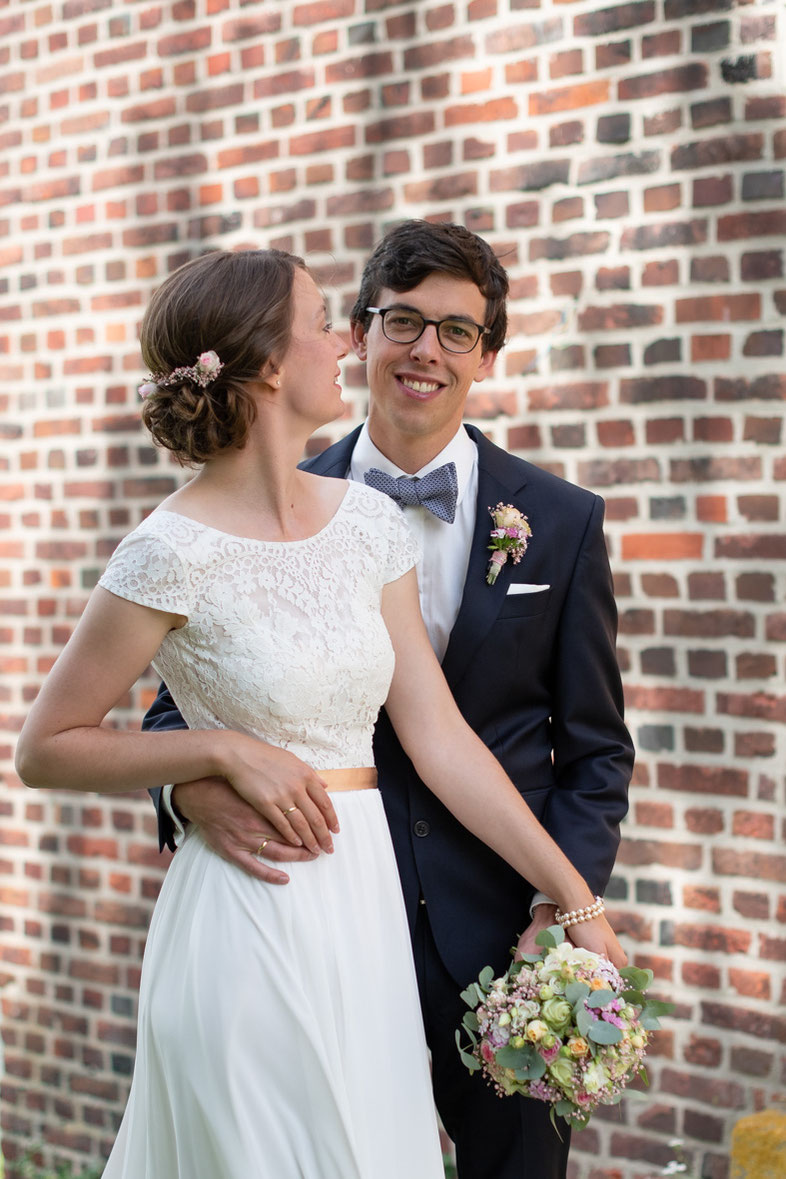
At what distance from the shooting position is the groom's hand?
2133mm

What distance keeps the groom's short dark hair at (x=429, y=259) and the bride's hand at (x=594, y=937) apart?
48.0 inches

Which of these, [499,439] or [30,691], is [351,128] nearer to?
[499,439]

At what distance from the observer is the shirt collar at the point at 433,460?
275 centimetres

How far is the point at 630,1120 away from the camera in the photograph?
3.46m

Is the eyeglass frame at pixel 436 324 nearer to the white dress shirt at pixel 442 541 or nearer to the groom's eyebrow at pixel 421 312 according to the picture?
the groom's eyebrow at pixel 421 312

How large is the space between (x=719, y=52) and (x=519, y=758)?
1.86 m

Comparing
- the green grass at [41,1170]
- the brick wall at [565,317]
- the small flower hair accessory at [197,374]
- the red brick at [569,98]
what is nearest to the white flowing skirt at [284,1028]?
the small flower hair accessory at [197,374]

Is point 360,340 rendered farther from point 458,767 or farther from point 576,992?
point 576,992

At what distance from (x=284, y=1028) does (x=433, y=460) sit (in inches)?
48.0

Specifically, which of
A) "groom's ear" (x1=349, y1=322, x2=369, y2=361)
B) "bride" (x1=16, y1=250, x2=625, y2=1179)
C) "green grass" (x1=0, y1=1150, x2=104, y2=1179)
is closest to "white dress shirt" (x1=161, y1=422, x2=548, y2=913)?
"groom's ear" (x1=349, y1=322, x2=369, y2=361)

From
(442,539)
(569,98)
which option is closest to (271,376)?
(442,539)

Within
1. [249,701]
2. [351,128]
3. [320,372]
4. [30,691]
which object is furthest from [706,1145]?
[351,128]

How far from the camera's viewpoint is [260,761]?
2.12 m

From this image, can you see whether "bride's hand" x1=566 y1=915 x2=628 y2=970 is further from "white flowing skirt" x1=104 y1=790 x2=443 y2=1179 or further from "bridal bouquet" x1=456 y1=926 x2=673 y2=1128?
"white flowing skirt" x1=104 y1=790 x2=443 y2=1179
